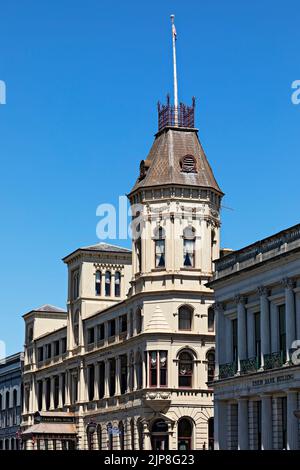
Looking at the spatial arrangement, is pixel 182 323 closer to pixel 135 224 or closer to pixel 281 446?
pixel 135 224

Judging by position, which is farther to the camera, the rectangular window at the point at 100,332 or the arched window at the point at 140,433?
the rectangular window at the point at 100,332

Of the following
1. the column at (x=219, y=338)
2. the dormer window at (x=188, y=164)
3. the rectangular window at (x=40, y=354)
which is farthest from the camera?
the rectangular window at (x=40, y=354)

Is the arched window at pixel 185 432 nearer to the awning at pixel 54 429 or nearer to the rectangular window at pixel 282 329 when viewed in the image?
the awning at pixel 54 429

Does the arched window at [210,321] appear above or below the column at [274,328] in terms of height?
above

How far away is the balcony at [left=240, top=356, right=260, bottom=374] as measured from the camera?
5503cm

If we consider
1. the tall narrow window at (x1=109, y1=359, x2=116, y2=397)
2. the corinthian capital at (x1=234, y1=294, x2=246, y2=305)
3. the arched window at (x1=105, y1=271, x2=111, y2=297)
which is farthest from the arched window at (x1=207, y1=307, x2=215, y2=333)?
the arched window at (x1=105, y1=271, x2=111, y2=297)

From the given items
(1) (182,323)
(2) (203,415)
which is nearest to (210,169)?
(1) (182,323)

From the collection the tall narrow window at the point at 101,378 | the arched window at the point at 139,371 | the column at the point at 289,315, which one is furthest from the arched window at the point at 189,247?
the column at the point at 289,315

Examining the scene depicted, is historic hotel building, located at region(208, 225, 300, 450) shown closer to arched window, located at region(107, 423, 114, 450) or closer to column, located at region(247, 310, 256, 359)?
column, located at region(247, 310, 256, 359)

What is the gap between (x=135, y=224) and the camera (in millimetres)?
77312

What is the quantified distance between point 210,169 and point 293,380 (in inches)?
1190

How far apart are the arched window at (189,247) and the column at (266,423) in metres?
22.5

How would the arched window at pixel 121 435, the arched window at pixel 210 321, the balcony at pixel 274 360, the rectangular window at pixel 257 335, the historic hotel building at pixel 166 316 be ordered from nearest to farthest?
the balcony at pixel 274 360
the rectangular window at pixel 257 335
the historic hotel building at pixel 166 316
the arched window at pixel 210 321
the arched window at pixel 121 435

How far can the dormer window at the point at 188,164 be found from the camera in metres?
76.2
